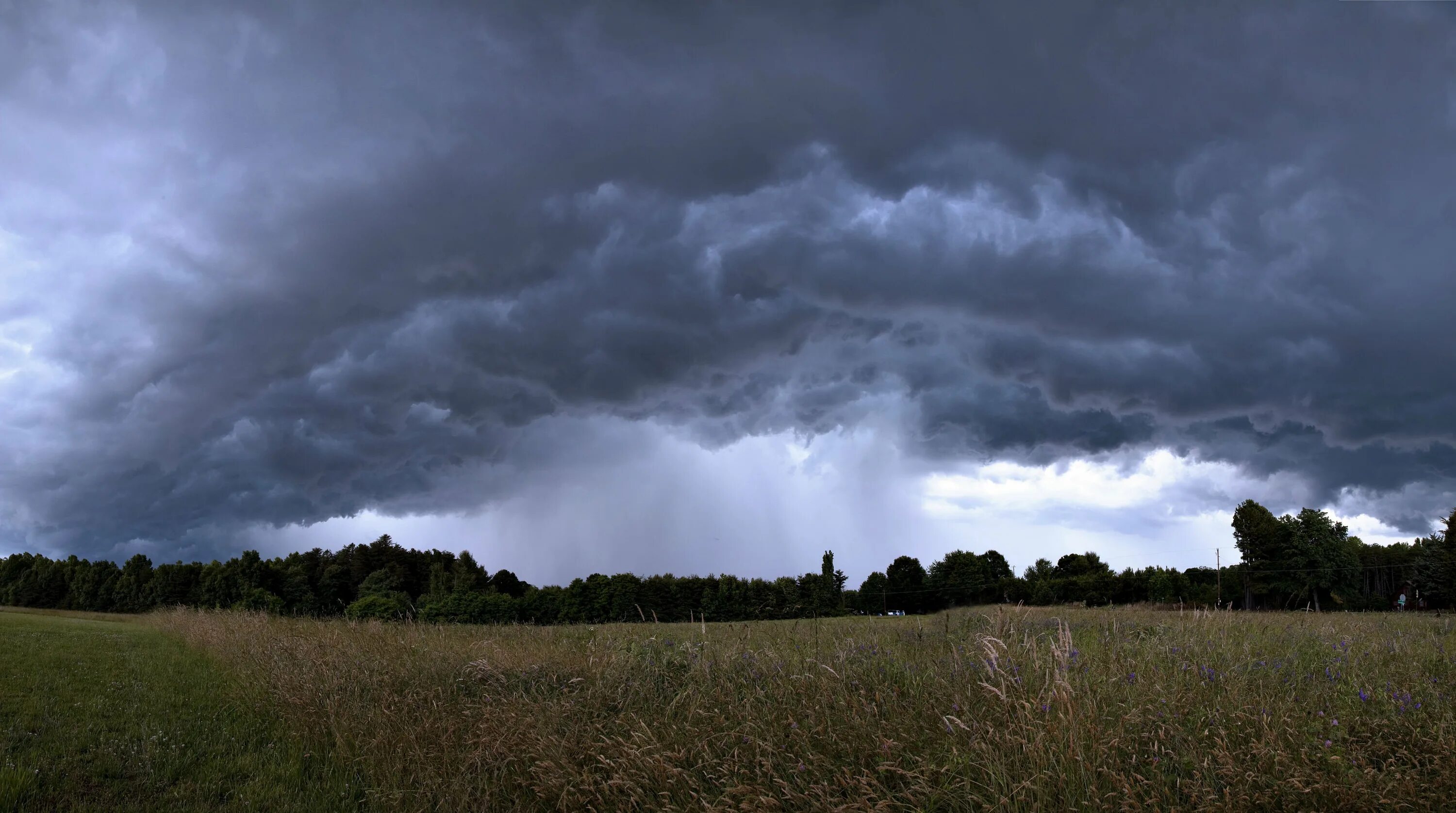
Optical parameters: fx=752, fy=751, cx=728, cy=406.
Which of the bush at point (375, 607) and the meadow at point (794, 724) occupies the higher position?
the meadow at point (794, 724)

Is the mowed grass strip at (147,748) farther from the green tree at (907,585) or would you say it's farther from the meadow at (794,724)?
the green tree at (907,585)

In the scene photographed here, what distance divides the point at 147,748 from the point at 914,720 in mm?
8761

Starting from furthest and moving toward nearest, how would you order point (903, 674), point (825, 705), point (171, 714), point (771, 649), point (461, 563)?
point (461, 563) → point (171, 714) → point (771, 649) → point (903, 674) → point (825, 705)

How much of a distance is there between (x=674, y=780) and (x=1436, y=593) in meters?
61.4

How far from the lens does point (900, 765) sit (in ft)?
15.4

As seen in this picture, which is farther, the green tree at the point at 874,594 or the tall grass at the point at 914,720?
the green tree at the point at 874,594

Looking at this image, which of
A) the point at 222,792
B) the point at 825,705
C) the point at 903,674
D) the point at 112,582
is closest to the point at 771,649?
the point at 903,674

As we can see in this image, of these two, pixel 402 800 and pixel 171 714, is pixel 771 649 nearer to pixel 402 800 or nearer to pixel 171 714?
pixel 402 800

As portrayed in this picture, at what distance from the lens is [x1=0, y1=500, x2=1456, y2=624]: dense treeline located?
162 ft

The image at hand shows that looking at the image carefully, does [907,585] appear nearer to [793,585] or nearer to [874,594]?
[874,594]

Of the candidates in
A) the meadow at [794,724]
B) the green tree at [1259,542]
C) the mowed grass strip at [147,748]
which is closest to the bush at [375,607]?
the mowed grass strip at [147,748]

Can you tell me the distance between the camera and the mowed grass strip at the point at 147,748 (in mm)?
7004

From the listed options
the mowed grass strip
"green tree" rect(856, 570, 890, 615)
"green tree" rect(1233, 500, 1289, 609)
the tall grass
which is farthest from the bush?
"green tree" rect(1233, 500, 1289, 609)

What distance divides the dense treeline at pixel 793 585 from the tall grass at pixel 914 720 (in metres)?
35.6
